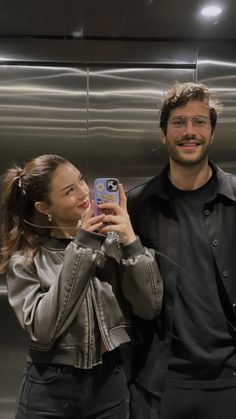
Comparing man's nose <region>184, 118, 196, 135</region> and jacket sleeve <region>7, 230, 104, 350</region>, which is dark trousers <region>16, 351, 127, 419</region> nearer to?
jacket sleeve <region>7, 230, 104, 350</region>

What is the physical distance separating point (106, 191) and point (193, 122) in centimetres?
29

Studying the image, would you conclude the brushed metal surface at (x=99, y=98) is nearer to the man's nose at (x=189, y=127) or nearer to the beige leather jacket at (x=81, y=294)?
the man's nose at (x=189, y=127)

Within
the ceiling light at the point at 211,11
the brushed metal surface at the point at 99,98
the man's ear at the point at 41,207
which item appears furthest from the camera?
the brushed metal surface at the point at 99,98

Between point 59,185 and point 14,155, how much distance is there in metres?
0.93

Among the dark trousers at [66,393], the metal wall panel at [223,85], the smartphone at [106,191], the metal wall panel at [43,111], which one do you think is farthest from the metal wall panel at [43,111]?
the dark trousers at [66,393]

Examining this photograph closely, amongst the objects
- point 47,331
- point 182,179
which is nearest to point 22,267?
point 47,331

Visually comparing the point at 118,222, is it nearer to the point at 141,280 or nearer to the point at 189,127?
the point at 141,280

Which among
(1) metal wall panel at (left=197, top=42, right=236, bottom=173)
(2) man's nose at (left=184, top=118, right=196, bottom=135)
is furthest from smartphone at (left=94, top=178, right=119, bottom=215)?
(1) metal wall panel at (left=197, top=42, right=236, bottom=173)

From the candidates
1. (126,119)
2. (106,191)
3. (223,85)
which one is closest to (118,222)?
(106,191)

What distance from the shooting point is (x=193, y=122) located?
1112 mm

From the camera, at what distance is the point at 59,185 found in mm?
1045

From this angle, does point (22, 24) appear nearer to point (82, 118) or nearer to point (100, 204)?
point (82, 118)

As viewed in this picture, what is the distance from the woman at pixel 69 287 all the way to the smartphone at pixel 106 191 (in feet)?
0.06

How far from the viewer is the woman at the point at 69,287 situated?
3.08 ft
